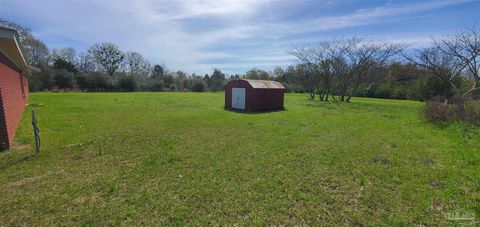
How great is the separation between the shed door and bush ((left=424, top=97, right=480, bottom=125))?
1049 cm

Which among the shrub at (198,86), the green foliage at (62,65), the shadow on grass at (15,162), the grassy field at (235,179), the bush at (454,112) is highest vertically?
the green foliage at (62,65)

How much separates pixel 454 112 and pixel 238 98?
11.7 meters

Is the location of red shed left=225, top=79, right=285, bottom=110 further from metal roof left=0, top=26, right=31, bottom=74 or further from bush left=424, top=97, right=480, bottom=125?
metal roof left=0, top=26, right=31, bottom=74

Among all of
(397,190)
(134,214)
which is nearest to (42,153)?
(134,214)

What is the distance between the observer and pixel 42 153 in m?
6.01

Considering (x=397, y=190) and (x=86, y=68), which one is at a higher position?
(x=86, y=68)

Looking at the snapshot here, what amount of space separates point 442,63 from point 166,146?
64.4 ft

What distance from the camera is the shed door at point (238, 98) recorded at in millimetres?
16734

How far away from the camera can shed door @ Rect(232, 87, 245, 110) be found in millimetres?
16734

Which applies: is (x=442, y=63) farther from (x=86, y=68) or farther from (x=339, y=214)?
(x=86, y=68)

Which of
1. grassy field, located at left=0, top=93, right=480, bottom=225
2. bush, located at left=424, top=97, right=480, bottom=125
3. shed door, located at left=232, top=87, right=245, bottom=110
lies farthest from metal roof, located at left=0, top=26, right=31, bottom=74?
bush, located at left=424, top=97, right=480, bottom=125

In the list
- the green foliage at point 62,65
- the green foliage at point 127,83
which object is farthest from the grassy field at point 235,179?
the green foliage at point 62,65

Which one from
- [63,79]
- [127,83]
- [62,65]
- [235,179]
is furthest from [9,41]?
[62,65]

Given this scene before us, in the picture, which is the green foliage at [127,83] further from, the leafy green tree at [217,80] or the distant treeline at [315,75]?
the leafy green tree at [217,80]
